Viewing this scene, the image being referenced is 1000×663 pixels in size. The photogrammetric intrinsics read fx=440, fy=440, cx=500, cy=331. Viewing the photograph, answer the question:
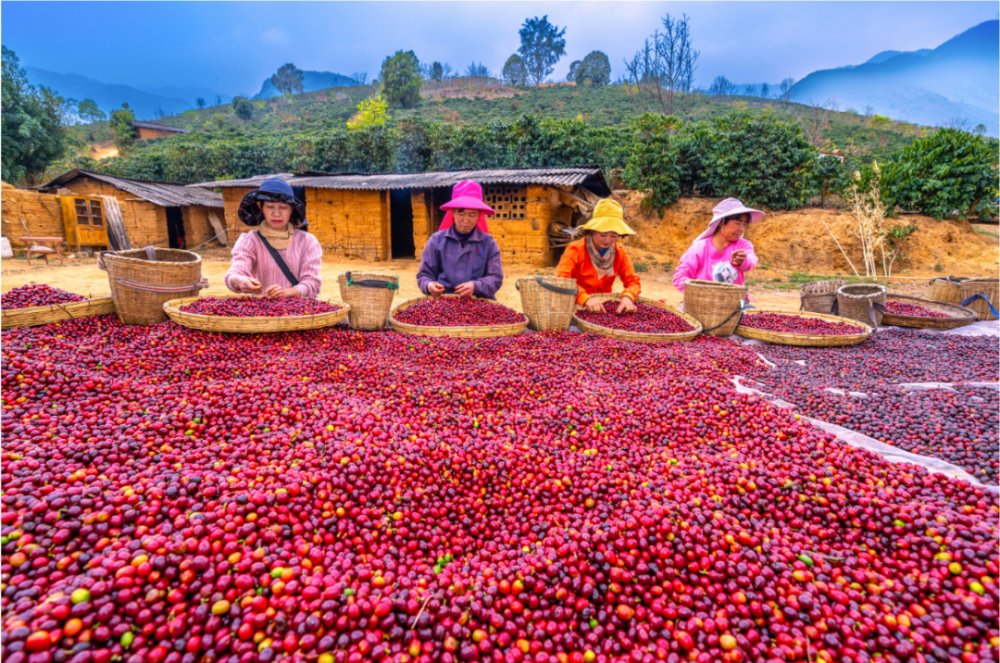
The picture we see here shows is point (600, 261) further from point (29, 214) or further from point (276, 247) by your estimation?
point (29, 214)

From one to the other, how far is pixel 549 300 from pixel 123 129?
4790cm

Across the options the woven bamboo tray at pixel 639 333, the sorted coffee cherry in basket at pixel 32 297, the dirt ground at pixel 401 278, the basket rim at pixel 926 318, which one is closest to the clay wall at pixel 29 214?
the dirt ground at pixel 401 278

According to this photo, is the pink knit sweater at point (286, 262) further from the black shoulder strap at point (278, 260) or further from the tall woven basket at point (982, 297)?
the tall woven basket at point (982, 297)

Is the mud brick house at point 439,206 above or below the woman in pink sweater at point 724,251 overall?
above

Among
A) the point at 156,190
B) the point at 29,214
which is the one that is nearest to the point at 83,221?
the point at 29,214

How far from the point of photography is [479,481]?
171 centimetres

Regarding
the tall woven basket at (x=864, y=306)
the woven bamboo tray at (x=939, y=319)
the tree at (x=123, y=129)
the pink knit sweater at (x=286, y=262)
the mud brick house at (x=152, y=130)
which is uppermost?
the mud brick house at (x=152, y=130)

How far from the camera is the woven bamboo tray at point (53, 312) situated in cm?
264

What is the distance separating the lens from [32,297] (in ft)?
9.39

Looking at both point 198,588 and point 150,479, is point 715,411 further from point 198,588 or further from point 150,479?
point 150,479

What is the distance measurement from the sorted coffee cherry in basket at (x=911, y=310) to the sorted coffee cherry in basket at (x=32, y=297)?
725cm

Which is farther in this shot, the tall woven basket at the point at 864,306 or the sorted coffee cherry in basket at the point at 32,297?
the tall woven basket at the point at 864,306

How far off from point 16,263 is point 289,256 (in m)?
12.9

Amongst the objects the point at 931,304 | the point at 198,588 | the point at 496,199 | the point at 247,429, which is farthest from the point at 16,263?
the point at 931,304
